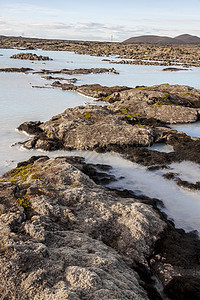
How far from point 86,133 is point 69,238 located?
10.7 metres

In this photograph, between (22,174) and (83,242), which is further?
(22,174)

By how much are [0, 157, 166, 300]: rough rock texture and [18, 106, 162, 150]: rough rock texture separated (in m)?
5.88

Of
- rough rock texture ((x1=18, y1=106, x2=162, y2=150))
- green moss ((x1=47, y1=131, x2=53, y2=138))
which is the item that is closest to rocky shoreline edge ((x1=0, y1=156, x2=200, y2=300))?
rough rock texture ((x1=18, y1=106, x2=162, y2=150))

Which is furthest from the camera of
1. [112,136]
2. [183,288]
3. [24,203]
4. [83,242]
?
[112,136]

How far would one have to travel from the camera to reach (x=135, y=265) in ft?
20.1

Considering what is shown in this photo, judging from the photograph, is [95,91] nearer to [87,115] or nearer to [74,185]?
[87,115]

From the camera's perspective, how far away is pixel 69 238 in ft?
19.7

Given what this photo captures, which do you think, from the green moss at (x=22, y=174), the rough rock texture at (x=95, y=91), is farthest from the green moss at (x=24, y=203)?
the rough rock texture at (x=95, y=91)

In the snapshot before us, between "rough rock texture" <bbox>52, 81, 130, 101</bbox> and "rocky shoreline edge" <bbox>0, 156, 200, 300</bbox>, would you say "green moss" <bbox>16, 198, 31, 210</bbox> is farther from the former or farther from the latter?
"rough rock texture" <bbox>52, 81, 130, 101</bbox>

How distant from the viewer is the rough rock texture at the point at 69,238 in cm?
441

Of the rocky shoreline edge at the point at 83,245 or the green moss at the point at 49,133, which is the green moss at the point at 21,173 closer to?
the rocky shoreline edge at the point at 83,245

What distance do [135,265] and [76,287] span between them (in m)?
2.19

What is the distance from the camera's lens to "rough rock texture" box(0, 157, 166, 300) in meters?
4.41

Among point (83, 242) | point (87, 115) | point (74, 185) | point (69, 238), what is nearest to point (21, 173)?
point (74, 185)
